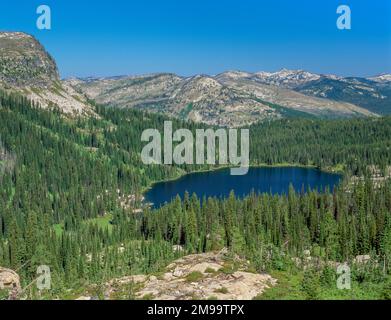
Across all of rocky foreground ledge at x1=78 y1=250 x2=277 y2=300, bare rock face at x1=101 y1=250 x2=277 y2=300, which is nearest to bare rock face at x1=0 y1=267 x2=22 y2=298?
rocky foreground ledge at x1=78 y1=250 x2=277 y2=300

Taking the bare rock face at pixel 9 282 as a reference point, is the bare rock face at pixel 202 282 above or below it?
above

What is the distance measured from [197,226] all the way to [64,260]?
50.7 m

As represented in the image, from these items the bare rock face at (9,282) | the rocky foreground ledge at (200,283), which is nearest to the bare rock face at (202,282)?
the rocky foreground ledge at (200,283)

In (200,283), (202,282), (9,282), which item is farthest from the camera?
(9,282)

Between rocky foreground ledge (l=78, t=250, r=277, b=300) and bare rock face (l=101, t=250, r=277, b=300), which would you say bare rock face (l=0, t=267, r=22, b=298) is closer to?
rocky foreground ledge (l=78, t=250, r=277, b=300)

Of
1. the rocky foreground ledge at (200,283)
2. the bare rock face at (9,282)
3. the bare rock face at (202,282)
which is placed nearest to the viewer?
the bare rock face at (202,282)

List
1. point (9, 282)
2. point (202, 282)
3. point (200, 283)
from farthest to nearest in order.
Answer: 1. point (9, 282)
2. point (202, 282)
3. point (200, 283)

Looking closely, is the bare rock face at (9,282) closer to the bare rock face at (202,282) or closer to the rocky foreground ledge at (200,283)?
the rocky foreground ledge at (200,283)

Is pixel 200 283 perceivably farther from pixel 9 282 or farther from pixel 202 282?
pixel 9 282

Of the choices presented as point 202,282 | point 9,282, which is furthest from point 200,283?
point 9,282

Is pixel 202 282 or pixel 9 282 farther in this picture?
pixel 9 282

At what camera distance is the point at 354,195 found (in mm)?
197125
